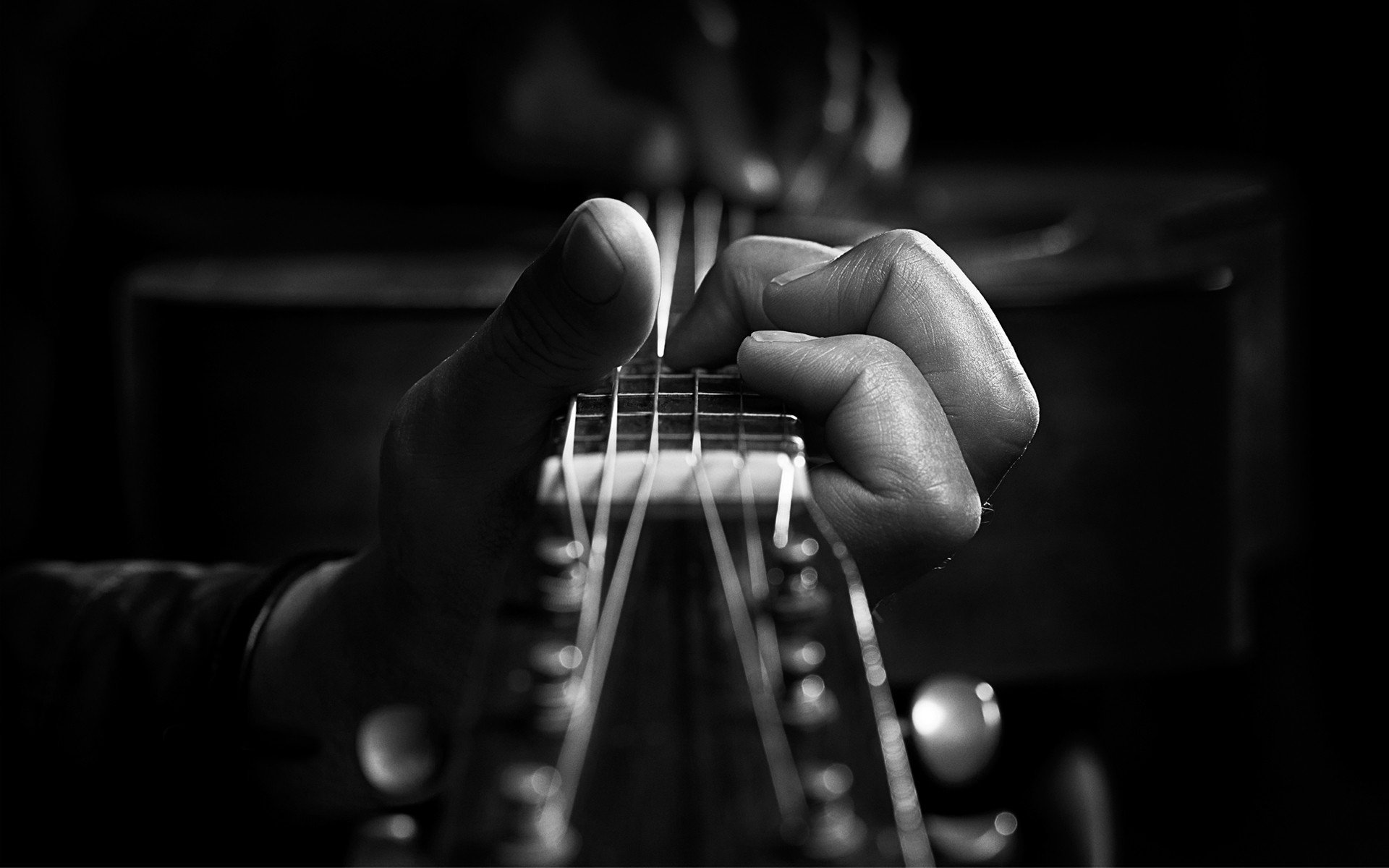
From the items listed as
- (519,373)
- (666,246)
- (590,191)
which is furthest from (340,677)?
(590,191)

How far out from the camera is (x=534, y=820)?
12.7 inches

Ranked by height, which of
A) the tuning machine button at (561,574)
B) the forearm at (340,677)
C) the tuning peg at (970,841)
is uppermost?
the tuning machine button at (561,574)

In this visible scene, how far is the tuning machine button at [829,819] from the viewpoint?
322 mm

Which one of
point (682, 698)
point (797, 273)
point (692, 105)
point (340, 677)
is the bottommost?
point (340, 677)

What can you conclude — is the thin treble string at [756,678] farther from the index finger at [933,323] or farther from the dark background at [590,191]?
the dark background at [590,191]

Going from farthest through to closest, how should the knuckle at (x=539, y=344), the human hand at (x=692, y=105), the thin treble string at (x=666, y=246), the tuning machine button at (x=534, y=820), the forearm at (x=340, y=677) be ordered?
the human hand at (x=692, y=105), the thin treble string at (x=666, y=246), the forearm at (x=340, y=677), the knuckle at (x=539, y=344), the tuning machine button at (x=534, y=820)

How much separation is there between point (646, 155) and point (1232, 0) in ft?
4.84

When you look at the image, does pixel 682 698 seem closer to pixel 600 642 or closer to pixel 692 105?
pixel 600 642

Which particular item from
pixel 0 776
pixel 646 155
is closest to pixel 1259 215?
pixel 646 155

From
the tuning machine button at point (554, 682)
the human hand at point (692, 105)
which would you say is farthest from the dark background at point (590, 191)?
the tuning machine button at point (554, 682)

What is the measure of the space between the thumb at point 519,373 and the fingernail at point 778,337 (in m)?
0.06

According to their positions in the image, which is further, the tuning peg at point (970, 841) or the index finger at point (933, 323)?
the index finger at point (933, 323)

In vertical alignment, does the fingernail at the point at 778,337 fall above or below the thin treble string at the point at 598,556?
above

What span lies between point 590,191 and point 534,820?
138 cm
